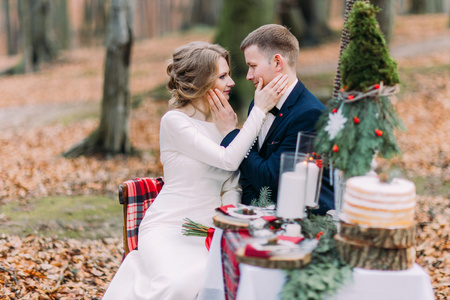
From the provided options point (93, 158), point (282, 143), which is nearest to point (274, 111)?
point (282, 143)

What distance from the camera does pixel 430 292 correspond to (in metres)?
2.51

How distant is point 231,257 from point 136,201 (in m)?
1.53

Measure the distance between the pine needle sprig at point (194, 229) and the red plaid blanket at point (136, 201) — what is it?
61 centimetres

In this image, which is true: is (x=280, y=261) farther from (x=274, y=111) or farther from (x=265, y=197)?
(x=274, y=111)

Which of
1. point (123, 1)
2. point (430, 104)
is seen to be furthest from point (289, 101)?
point (430, 104)

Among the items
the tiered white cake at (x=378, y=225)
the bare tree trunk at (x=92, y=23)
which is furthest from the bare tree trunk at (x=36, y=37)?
the tiered white cake at (x=378, y=225)

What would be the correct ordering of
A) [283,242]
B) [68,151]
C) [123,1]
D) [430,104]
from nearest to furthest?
1. [283,242]
2. [123,1]
3. [68,151]
4. [430,104]

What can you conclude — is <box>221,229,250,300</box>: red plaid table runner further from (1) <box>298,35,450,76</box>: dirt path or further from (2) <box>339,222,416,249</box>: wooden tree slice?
(1) <box>298,35,450,76</box>: dirt path

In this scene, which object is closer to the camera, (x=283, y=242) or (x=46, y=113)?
(x=283, y=242)

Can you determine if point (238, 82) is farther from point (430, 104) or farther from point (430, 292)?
point (430, 292)

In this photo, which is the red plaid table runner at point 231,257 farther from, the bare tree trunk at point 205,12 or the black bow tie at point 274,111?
the bare tree trunk at point 205,12

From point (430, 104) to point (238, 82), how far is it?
430 cm

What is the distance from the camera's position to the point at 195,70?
3.67 m

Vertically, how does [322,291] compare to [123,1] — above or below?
below
